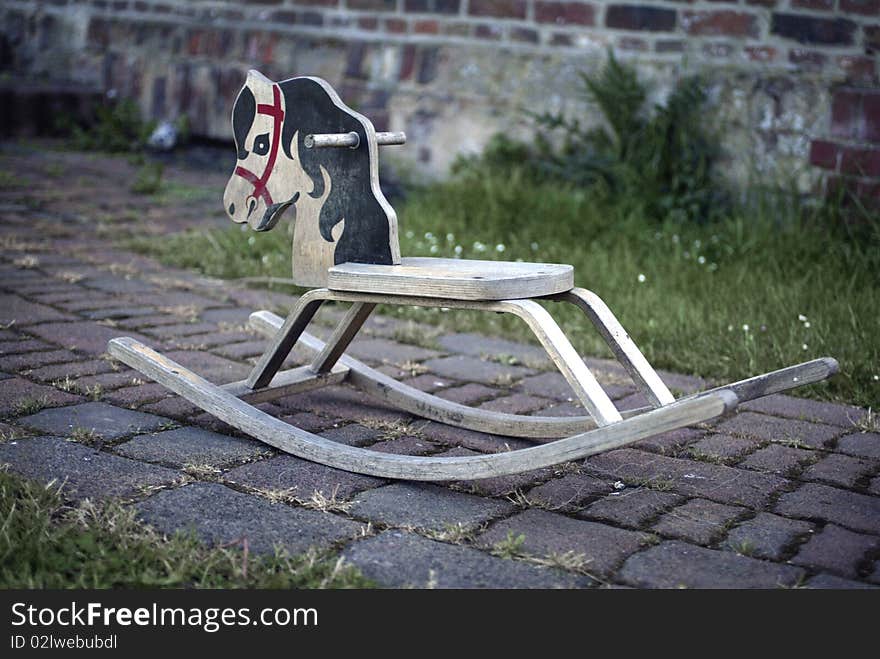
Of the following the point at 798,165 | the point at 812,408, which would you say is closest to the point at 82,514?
the point at 812,408

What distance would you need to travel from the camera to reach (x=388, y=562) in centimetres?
209

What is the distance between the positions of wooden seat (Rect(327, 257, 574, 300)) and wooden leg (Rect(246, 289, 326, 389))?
22 centimetres

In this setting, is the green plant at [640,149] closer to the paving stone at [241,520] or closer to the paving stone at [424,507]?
the paving stone at [424,507]

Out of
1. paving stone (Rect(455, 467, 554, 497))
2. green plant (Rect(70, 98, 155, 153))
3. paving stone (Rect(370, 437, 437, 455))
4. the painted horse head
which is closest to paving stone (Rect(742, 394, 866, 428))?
paving stone (Rect(455, 467, 554, 497))

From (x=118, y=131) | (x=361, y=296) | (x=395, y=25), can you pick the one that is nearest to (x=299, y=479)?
(x=361, y=296)

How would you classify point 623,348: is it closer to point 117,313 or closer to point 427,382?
point 427,382

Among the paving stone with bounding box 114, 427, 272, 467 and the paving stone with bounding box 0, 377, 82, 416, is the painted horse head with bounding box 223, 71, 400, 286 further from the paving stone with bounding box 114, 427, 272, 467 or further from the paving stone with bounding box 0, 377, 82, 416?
the paving stone with bounding box 0, 377, 82, 416

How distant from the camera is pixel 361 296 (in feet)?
8.71

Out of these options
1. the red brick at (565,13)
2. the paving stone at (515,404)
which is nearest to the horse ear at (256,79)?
the paving stone at (515,404)

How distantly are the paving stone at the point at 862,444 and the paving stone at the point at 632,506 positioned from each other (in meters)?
0.67

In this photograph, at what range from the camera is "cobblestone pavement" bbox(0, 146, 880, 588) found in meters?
2.16

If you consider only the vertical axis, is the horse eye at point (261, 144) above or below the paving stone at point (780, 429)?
above

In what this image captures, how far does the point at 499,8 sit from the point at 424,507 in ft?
15.0

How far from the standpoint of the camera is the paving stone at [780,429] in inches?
118
